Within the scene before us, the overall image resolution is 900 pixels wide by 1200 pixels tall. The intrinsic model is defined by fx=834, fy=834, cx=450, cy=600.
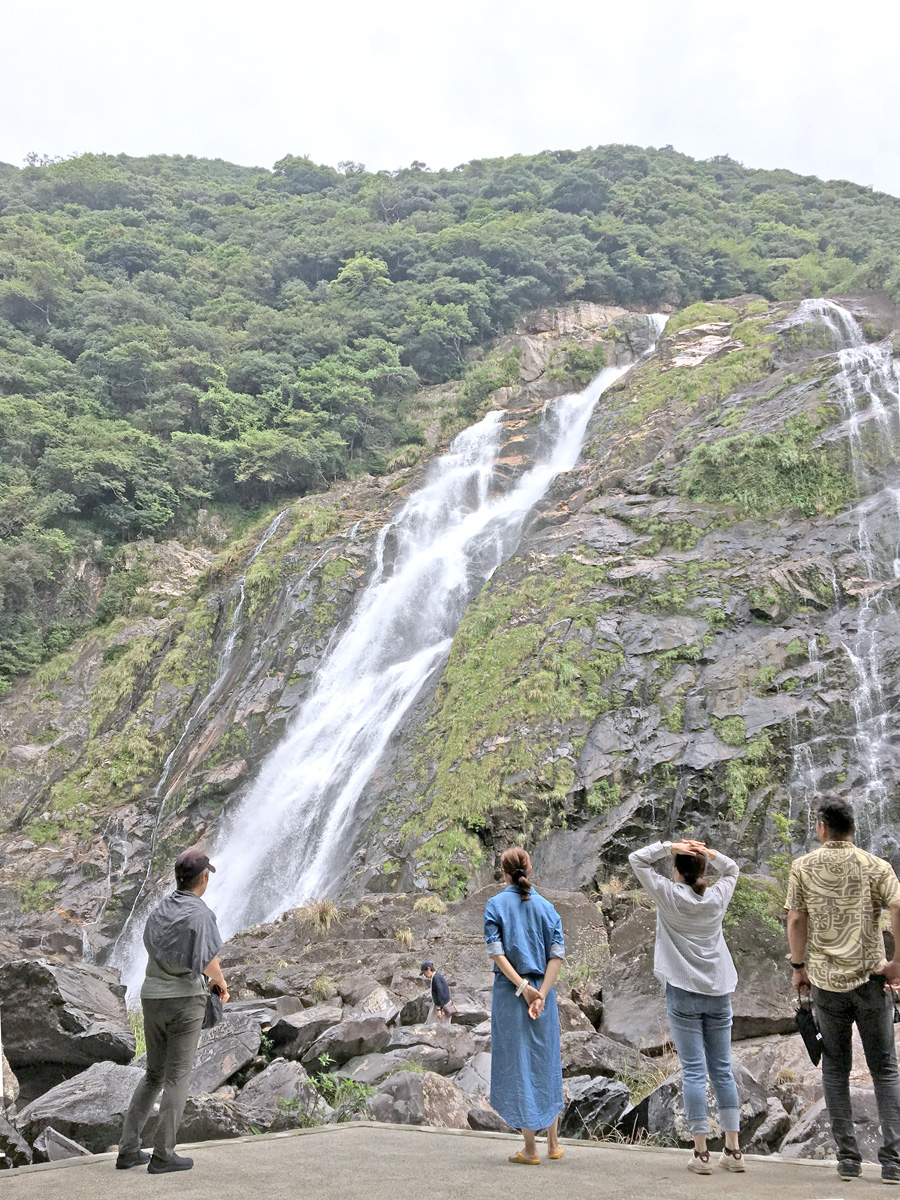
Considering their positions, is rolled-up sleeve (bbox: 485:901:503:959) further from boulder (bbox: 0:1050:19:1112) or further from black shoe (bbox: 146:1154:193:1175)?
boulder (bbox: 0:1050:19:1112)

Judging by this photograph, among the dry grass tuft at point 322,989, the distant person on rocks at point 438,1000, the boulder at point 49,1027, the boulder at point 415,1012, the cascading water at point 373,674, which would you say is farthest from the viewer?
the cascading water at point 373,674

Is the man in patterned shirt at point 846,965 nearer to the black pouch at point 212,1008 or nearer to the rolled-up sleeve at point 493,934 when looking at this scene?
the rolled-up sleeve at point 493,934

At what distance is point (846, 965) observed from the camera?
3795 mm

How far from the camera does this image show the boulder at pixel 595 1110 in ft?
16.2

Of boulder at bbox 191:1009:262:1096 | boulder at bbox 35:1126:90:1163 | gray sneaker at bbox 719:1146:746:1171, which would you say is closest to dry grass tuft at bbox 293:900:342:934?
boulder at bbox 191:1009:262:1096

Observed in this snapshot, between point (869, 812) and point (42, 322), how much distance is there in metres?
39.0

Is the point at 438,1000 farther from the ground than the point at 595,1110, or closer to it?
closer to it

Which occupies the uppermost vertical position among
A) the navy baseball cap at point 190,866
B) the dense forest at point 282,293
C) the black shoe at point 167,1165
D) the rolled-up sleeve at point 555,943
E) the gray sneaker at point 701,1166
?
the dense forest at point 282,293

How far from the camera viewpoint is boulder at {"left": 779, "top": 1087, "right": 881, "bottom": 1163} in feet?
13.4

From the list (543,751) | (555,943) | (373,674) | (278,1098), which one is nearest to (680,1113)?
(555,943)

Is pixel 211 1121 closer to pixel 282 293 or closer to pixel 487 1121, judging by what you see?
pixel 487 1121

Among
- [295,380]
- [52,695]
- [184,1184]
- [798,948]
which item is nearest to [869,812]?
[798,948]

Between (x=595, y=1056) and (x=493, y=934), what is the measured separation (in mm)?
2563

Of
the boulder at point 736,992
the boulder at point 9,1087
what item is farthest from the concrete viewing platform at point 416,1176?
the boulder at point 736,992
